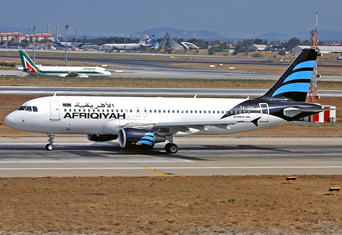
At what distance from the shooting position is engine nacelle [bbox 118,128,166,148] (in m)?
38.0

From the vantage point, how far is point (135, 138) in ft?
125

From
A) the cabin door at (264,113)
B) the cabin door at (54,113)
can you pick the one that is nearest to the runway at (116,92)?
the cabin door at (264,113)

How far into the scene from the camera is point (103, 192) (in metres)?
25.4

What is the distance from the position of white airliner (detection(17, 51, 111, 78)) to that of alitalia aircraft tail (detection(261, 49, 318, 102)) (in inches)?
3007

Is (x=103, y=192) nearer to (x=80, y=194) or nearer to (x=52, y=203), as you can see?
(x=80, y=194)

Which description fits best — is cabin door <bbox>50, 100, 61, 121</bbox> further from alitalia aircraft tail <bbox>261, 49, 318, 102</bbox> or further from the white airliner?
the white airliner

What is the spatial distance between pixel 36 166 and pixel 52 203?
11391mm

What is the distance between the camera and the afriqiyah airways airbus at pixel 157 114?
3912 cm

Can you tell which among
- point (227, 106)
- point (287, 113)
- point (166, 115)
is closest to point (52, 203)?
point (166, 115)

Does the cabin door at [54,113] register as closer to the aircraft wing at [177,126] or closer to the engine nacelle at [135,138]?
the engine nacelle at [135,138]

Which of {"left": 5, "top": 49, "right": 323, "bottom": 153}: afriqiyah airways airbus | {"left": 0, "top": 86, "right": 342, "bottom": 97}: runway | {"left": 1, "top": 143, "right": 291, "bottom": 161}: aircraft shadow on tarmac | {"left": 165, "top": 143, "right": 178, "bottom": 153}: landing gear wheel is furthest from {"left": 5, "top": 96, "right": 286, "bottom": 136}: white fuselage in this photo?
{"left": 0, "top": 86, "right": 342, "bottom": 97}: runway

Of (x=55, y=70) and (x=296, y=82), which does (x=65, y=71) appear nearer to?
(x=55, y=70)

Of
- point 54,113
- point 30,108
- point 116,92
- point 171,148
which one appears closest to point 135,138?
point 171,148

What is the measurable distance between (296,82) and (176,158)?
540 inches
